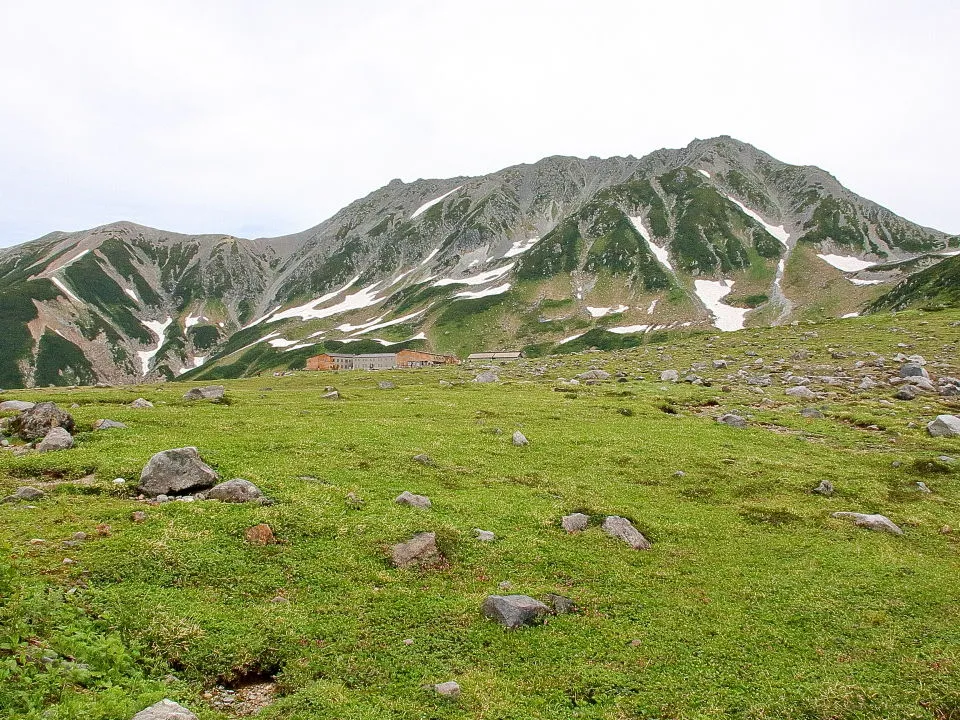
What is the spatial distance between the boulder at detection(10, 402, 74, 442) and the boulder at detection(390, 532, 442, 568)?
1815cm

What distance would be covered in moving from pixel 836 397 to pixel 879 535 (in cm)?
2512

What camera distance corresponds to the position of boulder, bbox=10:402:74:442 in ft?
74.8

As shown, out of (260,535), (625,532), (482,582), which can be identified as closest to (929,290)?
(625,532)

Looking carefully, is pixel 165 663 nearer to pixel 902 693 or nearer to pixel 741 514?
pixel 902 693

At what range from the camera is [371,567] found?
563 inches

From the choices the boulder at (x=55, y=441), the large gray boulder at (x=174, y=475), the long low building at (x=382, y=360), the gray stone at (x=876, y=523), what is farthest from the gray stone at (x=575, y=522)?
the long low building at (x=382, y=360)

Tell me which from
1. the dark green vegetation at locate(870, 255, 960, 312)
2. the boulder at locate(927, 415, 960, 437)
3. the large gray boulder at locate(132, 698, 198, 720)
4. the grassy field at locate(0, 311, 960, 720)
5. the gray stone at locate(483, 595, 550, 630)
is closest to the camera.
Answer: the large gray boulder at locate(132, 698, 198, 720)

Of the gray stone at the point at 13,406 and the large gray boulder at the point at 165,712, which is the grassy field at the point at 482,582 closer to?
the large gray boulder at the point at 165,712

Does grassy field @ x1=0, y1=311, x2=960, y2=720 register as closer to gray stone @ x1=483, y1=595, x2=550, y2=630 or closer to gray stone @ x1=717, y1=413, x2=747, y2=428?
gray stone @ x1=483, y1=595, x2=550, y2=630

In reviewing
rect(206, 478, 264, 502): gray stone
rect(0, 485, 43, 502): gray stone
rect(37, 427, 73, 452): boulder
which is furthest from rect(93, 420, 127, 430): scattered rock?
rect(206, 478, 264, 502): gray stone

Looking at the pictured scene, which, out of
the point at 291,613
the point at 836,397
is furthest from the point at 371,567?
the point at 836,397

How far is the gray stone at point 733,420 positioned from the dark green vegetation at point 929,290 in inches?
3355

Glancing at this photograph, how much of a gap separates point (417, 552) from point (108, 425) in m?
18.5

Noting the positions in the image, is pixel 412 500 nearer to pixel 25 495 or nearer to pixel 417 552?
pixel 417 552
